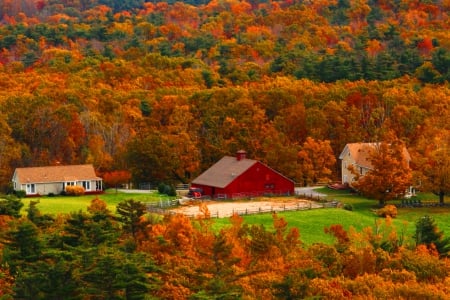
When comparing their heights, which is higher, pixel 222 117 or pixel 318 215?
pixel 222 117

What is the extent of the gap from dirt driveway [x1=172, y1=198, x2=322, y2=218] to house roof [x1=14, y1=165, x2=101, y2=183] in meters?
10.1

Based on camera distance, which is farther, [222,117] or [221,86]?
[221,86]

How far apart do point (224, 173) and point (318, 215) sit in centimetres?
1118

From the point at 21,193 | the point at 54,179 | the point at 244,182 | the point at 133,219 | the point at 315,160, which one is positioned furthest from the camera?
the point at 315,160

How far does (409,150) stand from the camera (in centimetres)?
7662

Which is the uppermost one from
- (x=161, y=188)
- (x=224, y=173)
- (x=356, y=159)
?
(x=356, y=159)

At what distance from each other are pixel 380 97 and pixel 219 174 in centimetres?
2475

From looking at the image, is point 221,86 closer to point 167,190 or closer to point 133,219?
point 167,190

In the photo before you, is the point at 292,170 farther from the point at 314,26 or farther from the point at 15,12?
the point at 15,12

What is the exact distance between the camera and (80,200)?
224 feet

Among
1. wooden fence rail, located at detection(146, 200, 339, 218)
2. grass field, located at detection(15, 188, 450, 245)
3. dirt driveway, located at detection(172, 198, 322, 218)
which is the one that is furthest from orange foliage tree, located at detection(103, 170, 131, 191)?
dirt driveway, located at detection(172, 198, 322, 218)

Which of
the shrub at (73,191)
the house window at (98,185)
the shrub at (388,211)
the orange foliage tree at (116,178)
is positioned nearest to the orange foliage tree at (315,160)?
the shrub at (388,211)

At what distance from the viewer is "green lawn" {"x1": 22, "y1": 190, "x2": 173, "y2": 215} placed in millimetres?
62500

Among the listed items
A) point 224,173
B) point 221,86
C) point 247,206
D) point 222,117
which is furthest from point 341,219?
point 221,86
